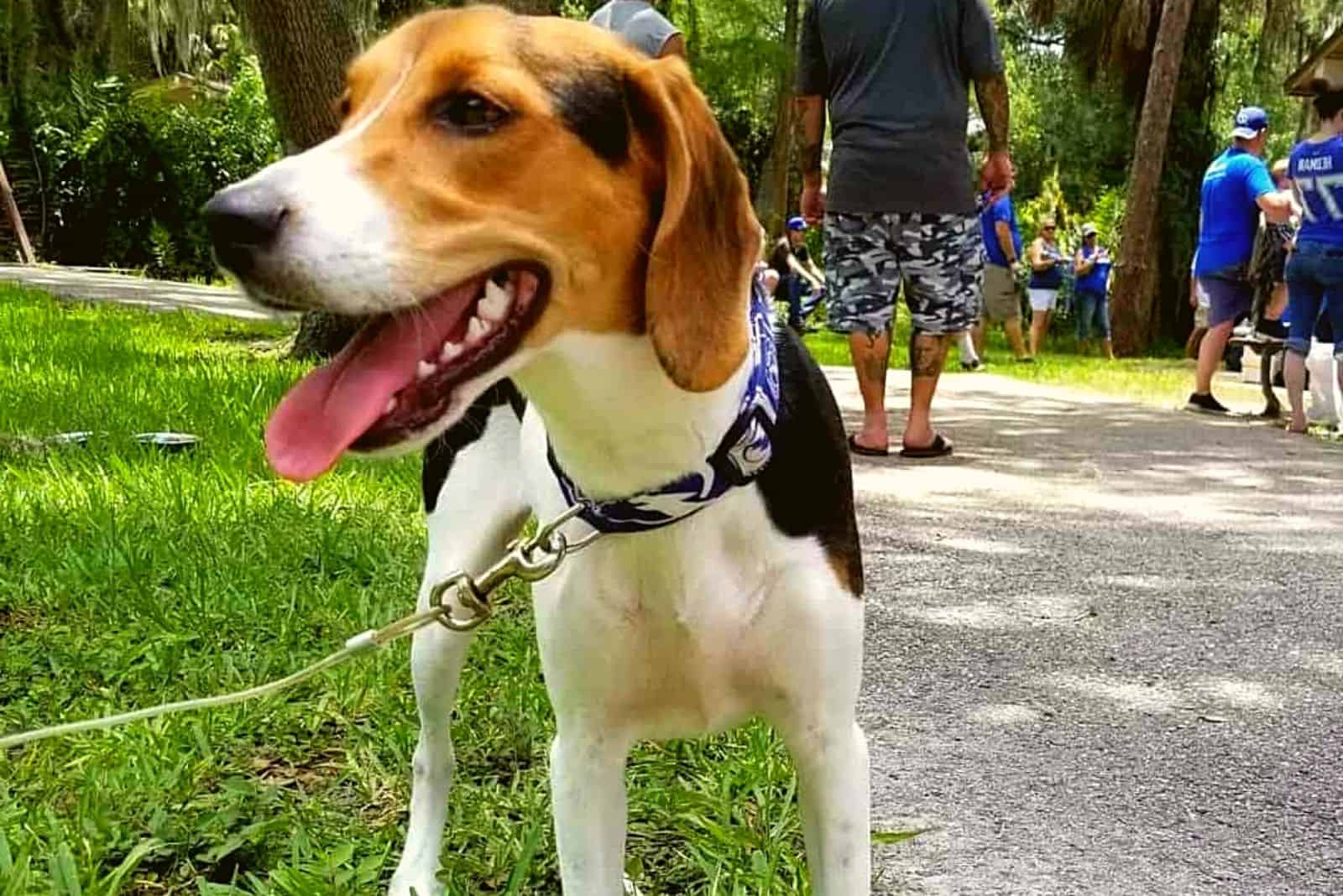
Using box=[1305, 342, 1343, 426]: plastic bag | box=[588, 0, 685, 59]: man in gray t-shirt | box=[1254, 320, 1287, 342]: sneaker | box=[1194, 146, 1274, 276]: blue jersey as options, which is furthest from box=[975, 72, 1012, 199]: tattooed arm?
box=[1254, 320, 1287, 342]: sneaker

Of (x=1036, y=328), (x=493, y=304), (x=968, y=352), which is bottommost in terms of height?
(x=1036, y=328)

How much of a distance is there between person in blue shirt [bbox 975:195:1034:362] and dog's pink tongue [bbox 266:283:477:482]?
41.8ft

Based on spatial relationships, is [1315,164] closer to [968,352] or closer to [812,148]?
[812,148]

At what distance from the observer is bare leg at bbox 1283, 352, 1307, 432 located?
848 cm

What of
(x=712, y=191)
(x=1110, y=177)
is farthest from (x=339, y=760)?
(x=1110, y=177)

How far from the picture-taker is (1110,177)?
2538 centimetres

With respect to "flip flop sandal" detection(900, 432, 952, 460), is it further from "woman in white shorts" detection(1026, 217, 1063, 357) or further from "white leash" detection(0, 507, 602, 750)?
"woman in white shorts" detection(1026, 217, 1063, 357)

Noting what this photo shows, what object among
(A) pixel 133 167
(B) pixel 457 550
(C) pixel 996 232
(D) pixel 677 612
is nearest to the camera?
(D) pixel 677 612

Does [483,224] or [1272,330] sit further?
[1272,330]

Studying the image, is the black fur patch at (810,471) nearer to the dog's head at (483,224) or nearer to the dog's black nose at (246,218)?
the dog's head at (483,224)

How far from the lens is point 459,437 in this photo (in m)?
2.88

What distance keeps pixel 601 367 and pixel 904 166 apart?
14.7 feet

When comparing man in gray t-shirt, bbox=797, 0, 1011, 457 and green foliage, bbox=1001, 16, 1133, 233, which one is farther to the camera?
green foliage, bbox=1001, 16, 1133, 233

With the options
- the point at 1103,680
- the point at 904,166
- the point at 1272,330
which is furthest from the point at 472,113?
the point at 1272,330
